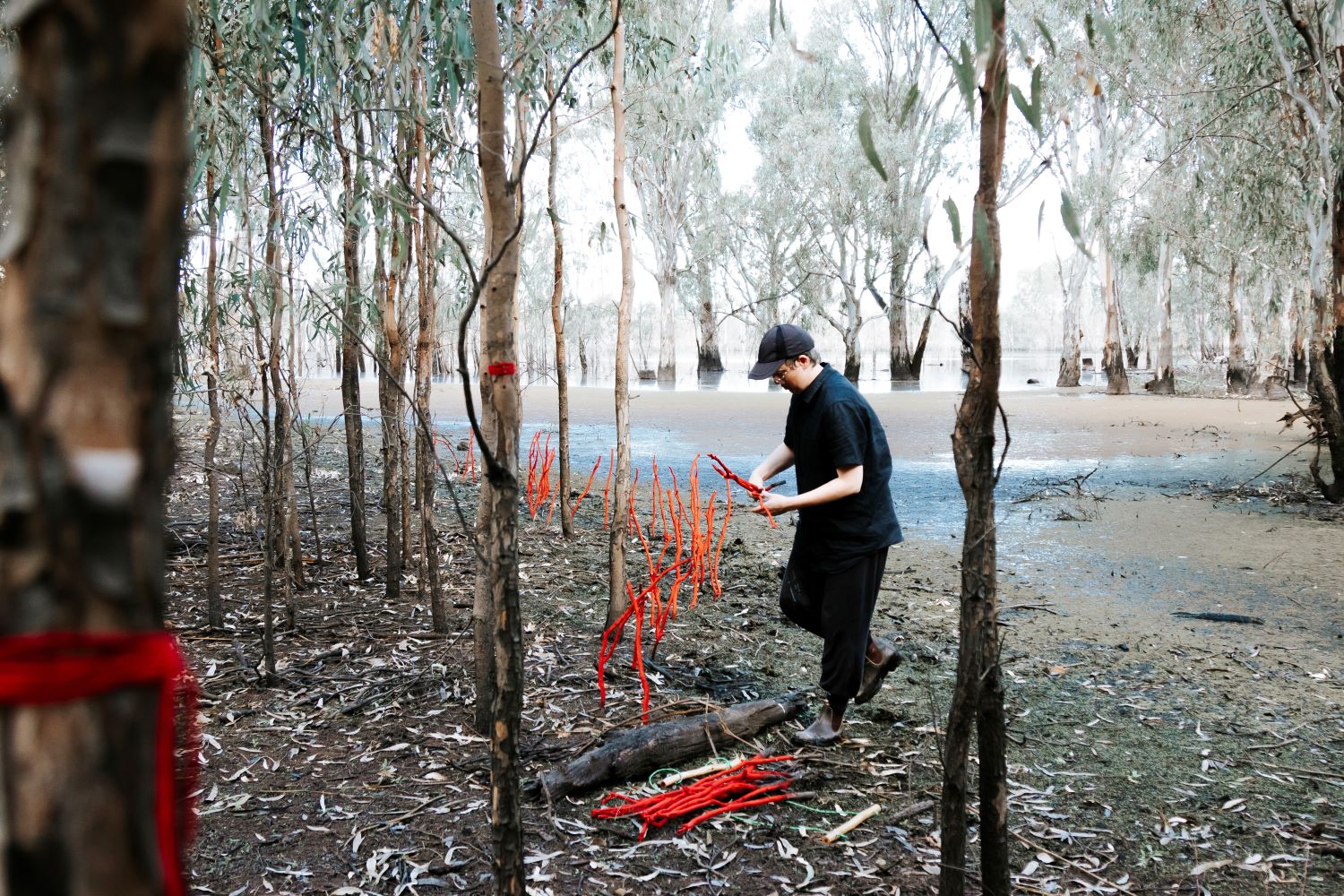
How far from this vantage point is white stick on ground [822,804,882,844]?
116 inches

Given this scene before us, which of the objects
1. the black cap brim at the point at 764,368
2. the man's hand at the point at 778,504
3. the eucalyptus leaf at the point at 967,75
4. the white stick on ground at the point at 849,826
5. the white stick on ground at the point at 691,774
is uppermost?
the eucalyptus leaf at the point at 967,75

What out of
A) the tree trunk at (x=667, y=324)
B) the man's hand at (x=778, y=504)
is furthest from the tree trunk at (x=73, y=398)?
the tree trunk at (x=667, y=324)

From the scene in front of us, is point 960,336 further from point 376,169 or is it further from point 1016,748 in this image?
point 376,169

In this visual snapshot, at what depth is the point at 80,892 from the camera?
644 millimetres

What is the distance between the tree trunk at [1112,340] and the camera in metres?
25.4

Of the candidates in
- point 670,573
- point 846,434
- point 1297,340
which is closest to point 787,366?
point 846,434

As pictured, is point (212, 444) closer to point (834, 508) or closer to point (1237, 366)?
point (834, 508)

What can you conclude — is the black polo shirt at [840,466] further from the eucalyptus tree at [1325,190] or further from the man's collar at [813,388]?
the eucalyptus tree at [1325,190]

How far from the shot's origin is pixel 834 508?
367 cm

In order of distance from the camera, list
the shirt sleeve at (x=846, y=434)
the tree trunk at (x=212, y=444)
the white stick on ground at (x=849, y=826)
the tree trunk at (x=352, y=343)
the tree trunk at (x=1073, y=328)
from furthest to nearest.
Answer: the tree trunk at (x=1073, y=328) → the tree trunk at (x=352, y=343) → the tree trunk at (x=212, y=444) → the shirt sleeve at (x=846, y=434) → the white stick on ground at (x=849, y=826)

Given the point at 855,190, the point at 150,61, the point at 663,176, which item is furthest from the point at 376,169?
the point at 663,176

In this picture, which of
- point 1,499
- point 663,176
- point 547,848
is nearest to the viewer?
point 1,499

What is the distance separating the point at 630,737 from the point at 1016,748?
1604mm

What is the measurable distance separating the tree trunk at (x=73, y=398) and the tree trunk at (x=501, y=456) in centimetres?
98
